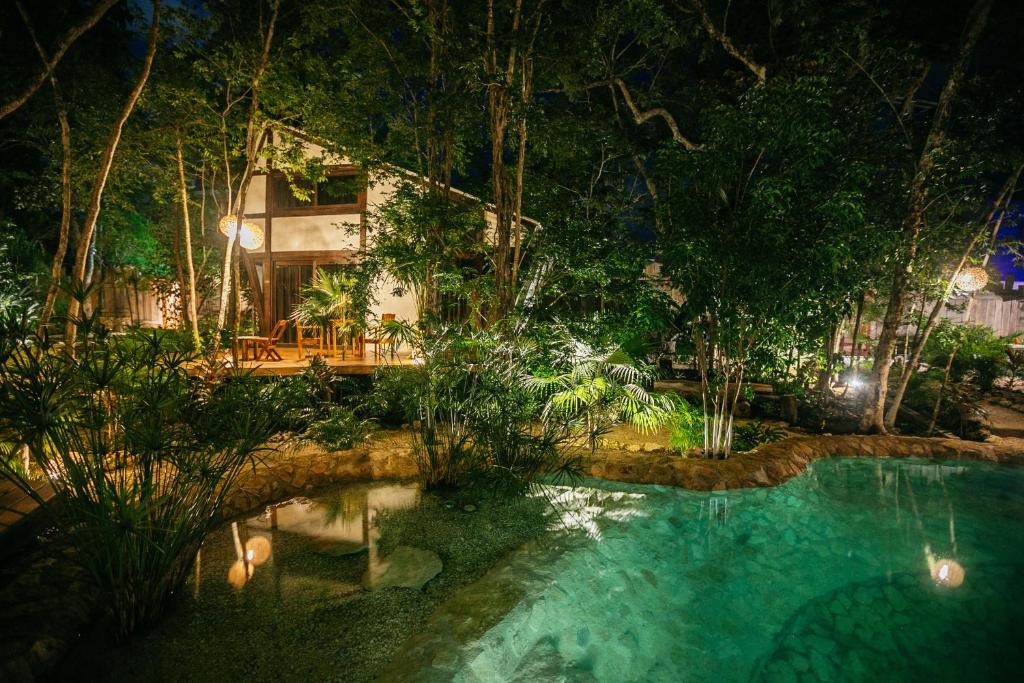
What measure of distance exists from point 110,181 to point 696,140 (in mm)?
12039

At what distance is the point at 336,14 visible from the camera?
21.8 ft

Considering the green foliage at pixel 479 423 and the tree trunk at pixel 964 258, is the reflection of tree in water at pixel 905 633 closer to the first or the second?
the green foliage at pixel 479 423

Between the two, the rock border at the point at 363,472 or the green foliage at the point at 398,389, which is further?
the green foliage at the point at 398,389

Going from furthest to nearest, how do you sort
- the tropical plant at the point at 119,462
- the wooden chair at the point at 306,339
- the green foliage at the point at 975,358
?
the wooden chair at the point at 306,339 < the green foliage at the point at 975,358 < the tropical plant at the point at 119,462

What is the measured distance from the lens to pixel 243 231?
8.46m

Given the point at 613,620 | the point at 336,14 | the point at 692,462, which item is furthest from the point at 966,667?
the point at 336,14

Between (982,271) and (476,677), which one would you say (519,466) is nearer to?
(476,677)

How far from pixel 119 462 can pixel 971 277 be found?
9.22 m

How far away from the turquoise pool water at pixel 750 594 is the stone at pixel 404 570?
1.25 feet

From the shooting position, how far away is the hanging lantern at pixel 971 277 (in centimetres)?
610

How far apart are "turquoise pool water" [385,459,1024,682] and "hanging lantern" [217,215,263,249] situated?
290 inches

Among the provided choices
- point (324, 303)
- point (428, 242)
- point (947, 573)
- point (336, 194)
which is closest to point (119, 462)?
point (428, 242)

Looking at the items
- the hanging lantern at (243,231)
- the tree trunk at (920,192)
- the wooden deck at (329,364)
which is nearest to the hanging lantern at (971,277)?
the tree trunk at (920,192)

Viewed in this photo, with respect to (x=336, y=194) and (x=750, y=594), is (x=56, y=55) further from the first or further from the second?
(x=750, y=594)
